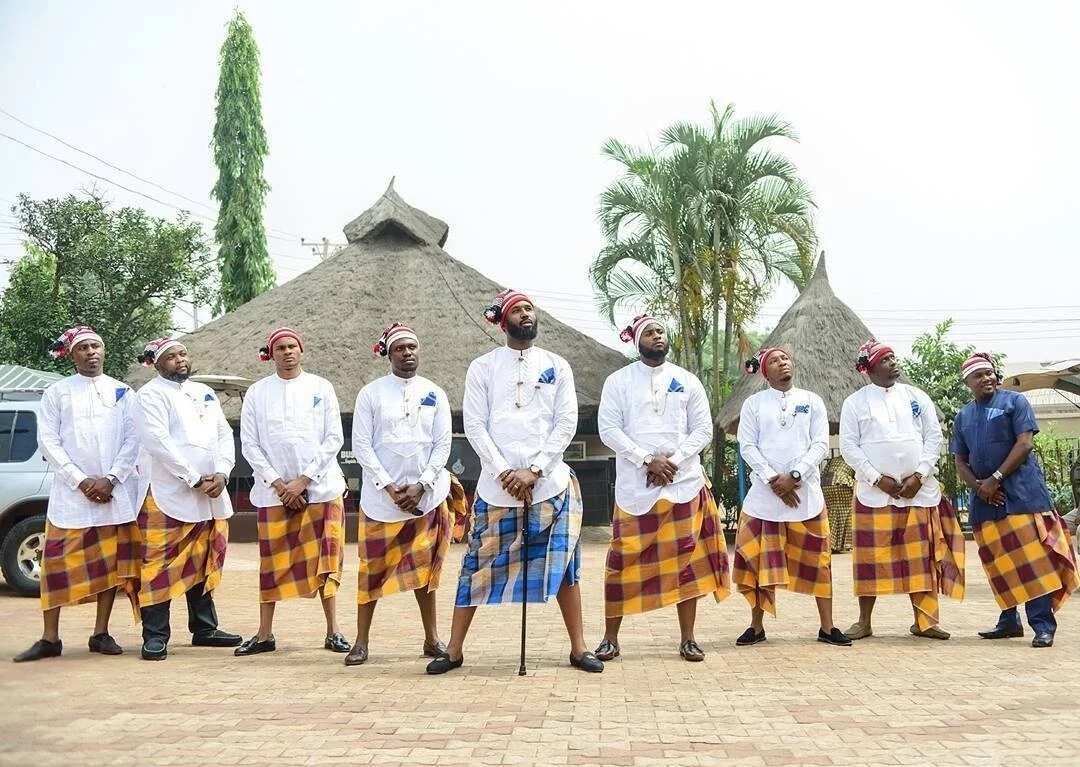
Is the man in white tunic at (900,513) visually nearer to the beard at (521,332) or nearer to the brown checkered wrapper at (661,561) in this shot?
the brown checkered wrapper at (661,561)

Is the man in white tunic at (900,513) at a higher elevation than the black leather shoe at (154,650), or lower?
Result: higher

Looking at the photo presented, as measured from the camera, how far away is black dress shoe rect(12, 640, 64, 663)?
6.80 meters

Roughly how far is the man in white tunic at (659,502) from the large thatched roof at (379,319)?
36.1 ft

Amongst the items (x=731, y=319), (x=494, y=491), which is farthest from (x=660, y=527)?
(x=731, y=319)

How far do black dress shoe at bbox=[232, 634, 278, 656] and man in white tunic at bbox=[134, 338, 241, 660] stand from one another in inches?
17.5

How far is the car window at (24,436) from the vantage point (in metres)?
10.3

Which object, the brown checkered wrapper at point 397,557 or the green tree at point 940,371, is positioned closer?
the brown checkered wrapper at point 397,557

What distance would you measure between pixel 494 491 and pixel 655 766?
2.39 metres

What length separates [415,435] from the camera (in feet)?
22.4

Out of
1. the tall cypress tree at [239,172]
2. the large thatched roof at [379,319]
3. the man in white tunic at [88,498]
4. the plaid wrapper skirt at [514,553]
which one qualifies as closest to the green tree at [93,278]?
the large thatched roof at [379,319]

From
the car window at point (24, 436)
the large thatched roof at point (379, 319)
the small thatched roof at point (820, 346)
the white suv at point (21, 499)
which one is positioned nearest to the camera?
the white suv at point (21, 499)

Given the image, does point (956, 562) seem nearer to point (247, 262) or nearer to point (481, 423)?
point (481, 423)

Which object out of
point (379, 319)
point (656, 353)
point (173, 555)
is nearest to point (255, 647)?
point (173, 555)

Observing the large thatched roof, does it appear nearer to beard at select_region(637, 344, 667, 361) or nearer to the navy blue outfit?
the navy blue outfit
